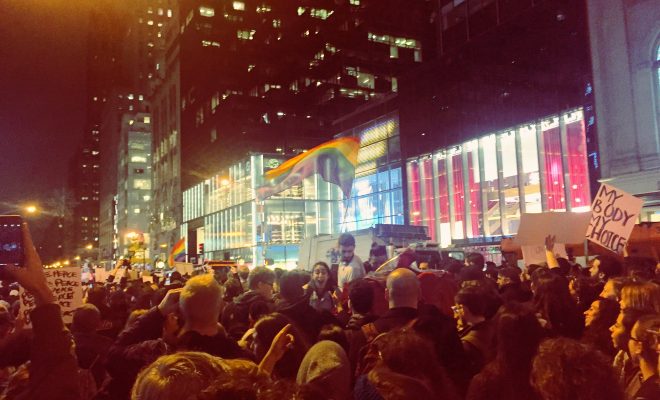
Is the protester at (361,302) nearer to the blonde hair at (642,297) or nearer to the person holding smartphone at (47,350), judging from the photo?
the blonde hair at (642,297)

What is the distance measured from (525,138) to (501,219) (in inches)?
199

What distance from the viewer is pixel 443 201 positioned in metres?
38.1

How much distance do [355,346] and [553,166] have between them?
28.7m

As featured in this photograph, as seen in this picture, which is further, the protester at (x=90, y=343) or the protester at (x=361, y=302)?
the protester at (x=361, y=302)

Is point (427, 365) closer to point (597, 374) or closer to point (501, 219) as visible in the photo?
point (597, 374)

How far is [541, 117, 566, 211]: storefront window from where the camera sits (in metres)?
30.3

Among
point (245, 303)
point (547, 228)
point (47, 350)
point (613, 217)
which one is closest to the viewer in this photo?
point (47, 350)

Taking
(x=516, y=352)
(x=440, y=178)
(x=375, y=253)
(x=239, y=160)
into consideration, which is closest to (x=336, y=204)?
(x=239, y=160)

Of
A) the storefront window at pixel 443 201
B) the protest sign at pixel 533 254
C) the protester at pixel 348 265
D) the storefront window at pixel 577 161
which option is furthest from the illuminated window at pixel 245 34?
the protester at pixel 348 265

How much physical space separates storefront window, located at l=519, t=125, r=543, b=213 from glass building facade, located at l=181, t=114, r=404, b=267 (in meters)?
11.3

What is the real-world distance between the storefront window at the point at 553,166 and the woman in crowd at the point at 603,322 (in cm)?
2740

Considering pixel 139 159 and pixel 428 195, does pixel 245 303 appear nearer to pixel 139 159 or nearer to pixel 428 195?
pixel 428 195

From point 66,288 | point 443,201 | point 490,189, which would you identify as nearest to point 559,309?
point 66,288

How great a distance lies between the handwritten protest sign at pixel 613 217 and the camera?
9.10 metres
